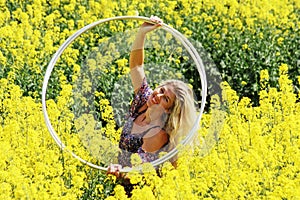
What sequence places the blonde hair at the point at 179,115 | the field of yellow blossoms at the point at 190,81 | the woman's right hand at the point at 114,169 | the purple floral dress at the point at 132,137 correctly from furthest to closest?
1. the purple floral dress at the point at 132,137
2. the blonde hair at the point at 179,115
3. the woman's right hand at the point at 114,169
4. the field of yellow blossoms at the point at 190,81

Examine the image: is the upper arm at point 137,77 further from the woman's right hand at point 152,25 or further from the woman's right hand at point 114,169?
the woman's right hand at point 114,169

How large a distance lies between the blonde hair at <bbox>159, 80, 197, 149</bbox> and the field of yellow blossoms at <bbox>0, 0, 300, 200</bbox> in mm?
215

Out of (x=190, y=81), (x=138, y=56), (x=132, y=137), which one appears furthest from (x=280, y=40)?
(x=132, y=137)

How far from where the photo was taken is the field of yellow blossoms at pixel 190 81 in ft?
21.3

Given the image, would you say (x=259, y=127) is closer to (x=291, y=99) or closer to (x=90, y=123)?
(x=291, y=99)

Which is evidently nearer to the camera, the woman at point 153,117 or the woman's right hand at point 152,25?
the woman at point 153,117

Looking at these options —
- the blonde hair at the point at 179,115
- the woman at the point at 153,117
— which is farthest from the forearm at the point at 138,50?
the blonde hair at the point at 179,115

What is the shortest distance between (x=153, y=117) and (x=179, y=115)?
0.71 ft

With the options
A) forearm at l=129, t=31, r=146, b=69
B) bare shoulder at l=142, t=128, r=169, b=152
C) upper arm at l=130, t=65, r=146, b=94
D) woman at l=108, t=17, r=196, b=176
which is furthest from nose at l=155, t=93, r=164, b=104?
forearm at l=129, t=31, r=146, b=69

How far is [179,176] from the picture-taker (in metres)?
6.58

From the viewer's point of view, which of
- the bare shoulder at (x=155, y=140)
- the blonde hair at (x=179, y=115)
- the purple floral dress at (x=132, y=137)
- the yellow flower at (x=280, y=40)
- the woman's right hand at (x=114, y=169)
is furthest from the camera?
the yellow flower at (x=280, y=40)

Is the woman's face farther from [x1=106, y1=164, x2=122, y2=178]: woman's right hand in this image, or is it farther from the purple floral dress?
[x1=106, y1=164, x2=122, y2=178]: woman's right hand

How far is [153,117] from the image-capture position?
7.28 metres

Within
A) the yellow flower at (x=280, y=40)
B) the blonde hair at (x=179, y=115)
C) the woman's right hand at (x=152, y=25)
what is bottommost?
the yellow flower at (x=280, y=40)
